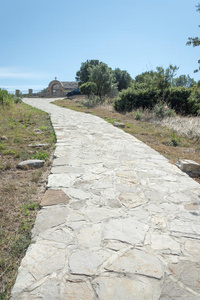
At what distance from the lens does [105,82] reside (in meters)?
20.0

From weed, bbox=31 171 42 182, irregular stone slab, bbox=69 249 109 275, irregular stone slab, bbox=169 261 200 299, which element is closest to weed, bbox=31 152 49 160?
weed, bbox=31 171 42 182

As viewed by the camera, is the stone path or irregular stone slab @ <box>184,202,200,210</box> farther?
irregular stone slab @ <box>184,202,200,210</box>

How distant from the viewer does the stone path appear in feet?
4.82

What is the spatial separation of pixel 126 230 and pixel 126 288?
0.67 m

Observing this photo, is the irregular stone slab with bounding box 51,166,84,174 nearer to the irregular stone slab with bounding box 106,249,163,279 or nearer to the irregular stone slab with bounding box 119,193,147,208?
the irregular stone slab with bounding box 119,193,147,208

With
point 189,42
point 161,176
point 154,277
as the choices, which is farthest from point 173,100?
point 154,277

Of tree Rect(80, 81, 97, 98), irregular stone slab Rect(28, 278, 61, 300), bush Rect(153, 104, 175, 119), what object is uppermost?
tree Rect(80, 81, 97, 98)

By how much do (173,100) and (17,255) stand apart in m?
12.8

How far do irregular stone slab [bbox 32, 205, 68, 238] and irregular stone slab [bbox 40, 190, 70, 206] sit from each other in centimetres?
10

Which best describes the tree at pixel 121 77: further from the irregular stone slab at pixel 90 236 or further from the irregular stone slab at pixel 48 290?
the irregular stone slab at pixel 48 290

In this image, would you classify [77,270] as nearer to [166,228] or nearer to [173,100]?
[166,228]

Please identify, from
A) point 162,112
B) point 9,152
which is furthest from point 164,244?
point 162,112

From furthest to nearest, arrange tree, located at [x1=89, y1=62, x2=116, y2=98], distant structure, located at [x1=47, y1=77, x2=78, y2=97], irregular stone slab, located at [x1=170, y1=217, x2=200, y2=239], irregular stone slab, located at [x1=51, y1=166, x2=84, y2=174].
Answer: distant structure, located at [x1=47, y1=77, x2=78, y2=97] → tree, located at [x1=89, y1=62, x2=116, y2=98] → irregular stone slab, located at [x1=51, y1=166, x2=84, y2=174] → irregular stone slab, located at [x1=170, y1=217, x2=200, y2=239]

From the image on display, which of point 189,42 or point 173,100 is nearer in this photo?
point 189,42
